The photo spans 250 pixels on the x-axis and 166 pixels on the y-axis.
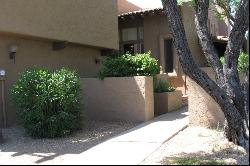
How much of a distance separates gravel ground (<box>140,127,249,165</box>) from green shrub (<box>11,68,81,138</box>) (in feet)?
9.09

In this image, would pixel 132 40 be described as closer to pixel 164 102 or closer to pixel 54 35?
pixel 54 35

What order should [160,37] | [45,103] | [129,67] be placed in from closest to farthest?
1. [45,103]
2. [129,67]
3. [160,37]

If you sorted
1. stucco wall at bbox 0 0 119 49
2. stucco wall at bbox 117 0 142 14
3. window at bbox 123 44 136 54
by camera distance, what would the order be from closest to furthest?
stucco wall at bbox 0 0 119 49, window at bbox 123 44 136 54, stucco wall at bbox 117 0 142 14

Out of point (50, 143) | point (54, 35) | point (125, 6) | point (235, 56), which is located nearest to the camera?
point (235, 56)

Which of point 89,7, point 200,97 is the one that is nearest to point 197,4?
point 200,97

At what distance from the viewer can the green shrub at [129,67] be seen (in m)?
13.3

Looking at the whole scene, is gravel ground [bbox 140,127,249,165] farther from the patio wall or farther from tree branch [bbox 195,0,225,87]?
tree branch [bbox 195,0,225,87]

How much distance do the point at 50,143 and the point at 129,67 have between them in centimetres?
422

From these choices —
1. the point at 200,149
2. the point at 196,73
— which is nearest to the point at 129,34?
the point at 196,73

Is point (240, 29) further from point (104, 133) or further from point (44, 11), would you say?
point (44, 11)

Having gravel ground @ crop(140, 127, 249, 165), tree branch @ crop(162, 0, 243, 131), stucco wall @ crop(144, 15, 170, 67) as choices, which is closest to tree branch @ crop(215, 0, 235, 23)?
stucco wall @ crop(144, 15, 170, 67)

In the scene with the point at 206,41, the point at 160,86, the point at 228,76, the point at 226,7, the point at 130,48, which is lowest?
the point at 160,86

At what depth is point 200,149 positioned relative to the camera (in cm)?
878

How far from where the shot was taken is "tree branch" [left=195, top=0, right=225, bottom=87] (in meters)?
9.36
